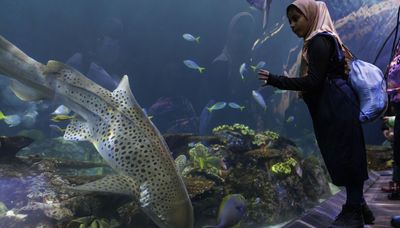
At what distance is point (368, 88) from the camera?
1973 millimetres

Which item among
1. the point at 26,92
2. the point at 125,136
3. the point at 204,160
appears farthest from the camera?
the point at 204,160

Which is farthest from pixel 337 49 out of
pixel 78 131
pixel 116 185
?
pixel 78 131

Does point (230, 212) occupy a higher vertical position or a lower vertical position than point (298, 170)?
higher

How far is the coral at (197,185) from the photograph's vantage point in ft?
13.8

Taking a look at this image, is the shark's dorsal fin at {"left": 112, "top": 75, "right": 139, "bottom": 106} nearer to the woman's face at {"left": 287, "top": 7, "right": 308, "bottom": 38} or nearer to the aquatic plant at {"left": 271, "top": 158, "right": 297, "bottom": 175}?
the woman's face at {"left": 287, "top": 7, "right": 308, "bottom": 38}

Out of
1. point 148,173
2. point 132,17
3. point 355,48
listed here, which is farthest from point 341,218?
point 132,17

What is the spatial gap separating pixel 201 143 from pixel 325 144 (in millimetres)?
4082

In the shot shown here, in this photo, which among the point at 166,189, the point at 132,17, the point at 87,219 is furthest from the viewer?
the point at 132,17

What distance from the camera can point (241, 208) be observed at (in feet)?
11.5

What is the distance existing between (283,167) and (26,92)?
4.11 metres

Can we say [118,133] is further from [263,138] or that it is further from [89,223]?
[263,138]

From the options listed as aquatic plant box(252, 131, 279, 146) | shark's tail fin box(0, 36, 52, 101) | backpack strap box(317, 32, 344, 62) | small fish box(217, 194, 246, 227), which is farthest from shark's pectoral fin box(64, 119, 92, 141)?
aquatic plant box(252, 131, 279, 146)

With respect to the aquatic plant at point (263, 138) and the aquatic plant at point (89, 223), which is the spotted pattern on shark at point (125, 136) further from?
the aquatic plant at point (263, 138)

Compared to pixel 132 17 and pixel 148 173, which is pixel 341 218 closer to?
pixel 148 173
